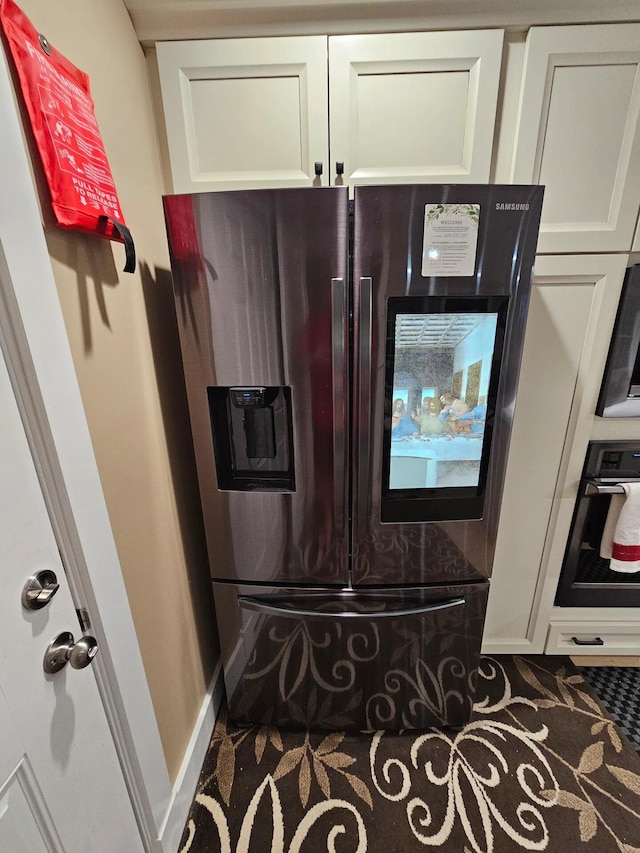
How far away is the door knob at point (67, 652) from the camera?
67 centimetres

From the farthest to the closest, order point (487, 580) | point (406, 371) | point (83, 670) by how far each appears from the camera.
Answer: point (487, 580) < point (406, 371) < point (83, 670)

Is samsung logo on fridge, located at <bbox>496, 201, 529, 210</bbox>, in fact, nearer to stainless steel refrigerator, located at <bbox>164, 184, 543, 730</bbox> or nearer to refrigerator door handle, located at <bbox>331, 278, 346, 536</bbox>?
stainless steel refrigerator, located at <bbox>164, 184, 543, 730</bbox>

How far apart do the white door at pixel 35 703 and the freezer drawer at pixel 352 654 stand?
54 cm

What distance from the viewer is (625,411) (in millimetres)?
1295

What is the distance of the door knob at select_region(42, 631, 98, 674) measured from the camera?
0.67 metres

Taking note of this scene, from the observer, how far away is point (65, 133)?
70 cm

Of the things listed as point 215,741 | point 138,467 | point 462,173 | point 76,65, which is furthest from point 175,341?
point 215,741

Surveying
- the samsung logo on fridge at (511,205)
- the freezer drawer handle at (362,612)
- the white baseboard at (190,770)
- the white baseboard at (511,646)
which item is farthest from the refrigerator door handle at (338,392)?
the white baseboard at (511,646)

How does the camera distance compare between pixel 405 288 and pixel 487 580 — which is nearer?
pixel 405 288

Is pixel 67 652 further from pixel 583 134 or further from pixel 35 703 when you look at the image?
pixel 583 134

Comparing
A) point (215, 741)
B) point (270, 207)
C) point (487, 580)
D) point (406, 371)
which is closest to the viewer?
point (270, 207)

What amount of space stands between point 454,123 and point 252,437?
42.2 inches

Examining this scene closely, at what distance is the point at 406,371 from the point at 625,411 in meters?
0.84

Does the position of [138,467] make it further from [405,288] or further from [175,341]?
[405,288]
